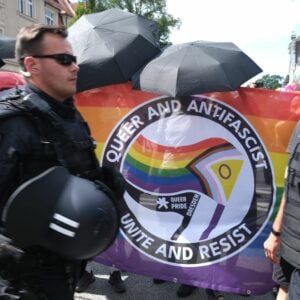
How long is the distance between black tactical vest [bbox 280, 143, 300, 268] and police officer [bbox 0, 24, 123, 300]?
1.01 meters

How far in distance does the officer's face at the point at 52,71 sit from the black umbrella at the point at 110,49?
4.54ft

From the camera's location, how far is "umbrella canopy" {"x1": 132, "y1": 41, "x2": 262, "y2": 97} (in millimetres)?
3051

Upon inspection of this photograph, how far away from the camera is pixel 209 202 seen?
331 cm

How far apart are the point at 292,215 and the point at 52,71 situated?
1.41 meters

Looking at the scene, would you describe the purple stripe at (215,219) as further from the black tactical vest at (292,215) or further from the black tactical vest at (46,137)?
the black tactical vest at (46,137)

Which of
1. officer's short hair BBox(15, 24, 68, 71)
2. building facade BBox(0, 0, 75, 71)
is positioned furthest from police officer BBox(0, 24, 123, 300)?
building facade BBox(0, 0, 75, 71)

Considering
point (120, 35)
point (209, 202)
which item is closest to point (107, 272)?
point (209, 202)

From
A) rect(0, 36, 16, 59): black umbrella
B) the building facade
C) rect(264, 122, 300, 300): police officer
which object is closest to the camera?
rect(264, 122, 300, 300): police officer

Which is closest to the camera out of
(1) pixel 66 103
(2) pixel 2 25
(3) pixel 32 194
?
(3) pixel 32 194

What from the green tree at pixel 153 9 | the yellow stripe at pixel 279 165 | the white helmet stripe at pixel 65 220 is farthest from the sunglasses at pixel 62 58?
the green tree at pixel 153 9

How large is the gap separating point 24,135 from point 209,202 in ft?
6.31

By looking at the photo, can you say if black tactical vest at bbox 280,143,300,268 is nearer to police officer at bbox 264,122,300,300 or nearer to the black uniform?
police officer at bbox 264,122,300,300

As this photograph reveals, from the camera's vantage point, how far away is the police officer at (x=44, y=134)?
1690 mm

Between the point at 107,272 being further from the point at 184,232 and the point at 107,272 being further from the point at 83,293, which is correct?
the point at 184,232
